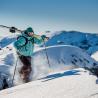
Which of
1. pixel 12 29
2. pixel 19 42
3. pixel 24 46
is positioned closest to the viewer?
pixel 19 42

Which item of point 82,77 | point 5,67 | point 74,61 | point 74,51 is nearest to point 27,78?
point 82,77

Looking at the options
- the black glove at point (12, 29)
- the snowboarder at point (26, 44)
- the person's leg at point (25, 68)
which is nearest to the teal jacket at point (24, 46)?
the snowboarder at point (26, 44)

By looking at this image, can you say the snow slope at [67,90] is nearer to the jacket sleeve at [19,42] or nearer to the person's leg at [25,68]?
the jacket sleeve at [19,42]

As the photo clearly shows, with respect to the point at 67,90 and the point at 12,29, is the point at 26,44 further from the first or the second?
the point at 67,90

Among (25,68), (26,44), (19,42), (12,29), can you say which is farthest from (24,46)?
(25,68)

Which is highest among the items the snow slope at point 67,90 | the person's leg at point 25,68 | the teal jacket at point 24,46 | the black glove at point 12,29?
the black glove at point 12,29

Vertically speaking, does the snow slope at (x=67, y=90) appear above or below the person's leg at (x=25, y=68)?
above

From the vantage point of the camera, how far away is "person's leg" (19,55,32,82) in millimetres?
22578

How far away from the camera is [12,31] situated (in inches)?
845

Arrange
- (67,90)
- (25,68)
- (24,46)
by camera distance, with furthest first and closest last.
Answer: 1. (25,68)
2. (24,46)
3. (67,90)

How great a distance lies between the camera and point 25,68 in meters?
23.5

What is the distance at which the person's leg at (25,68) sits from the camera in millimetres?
22578

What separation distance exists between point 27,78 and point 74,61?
2207 inches

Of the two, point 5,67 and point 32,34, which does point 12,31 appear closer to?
point 32,34
